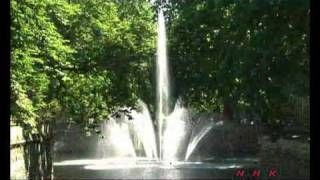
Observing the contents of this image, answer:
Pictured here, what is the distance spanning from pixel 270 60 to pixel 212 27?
3.60 meters

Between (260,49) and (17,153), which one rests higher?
(260,49)

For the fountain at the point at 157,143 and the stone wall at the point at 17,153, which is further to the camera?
the fountain at the point at 157,143

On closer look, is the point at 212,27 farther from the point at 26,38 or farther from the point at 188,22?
the point at 26,38

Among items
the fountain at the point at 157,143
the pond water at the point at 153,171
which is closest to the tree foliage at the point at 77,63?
the fountain at the point at 157,143

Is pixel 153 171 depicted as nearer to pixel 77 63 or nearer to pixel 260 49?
pixel 77 63

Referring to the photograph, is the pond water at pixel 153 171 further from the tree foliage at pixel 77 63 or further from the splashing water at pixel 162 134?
the tree foliage at pixel 77 63

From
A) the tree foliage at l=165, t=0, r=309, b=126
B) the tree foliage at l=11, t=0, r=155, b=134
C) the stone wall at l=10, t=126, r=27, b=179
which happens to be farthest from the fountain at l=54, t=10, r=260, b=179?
the tree foliage at l=165, t=0, r=309, b=126

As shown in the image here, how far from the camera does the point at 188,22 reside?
1297 centimetres

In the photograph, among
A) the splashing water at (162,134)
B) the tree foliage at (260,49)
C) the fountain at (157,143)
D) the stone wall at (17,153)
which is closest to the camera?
the tree foliage at (260,49)

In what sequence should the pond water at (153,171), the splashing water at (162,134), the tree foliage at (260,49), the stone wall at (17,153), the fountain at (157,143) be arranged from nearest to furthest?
the tree foliage at (260,49) < the stone wall at (17,153) < the pond water at (153,171) < the fountain at (157,143) < the splashing water at (162,134)

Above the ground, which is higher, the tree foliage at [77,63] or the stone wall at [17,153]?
the tree foliage at [77,63]

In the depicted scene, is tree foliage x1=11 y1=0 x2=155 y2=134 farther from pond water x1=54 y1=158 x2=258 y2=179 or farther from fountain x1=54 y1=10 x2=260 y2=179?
pond water x1=54 y1=158 x2=258 y2=179

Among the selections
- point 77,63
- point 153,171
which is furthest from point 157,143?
point 77,63
